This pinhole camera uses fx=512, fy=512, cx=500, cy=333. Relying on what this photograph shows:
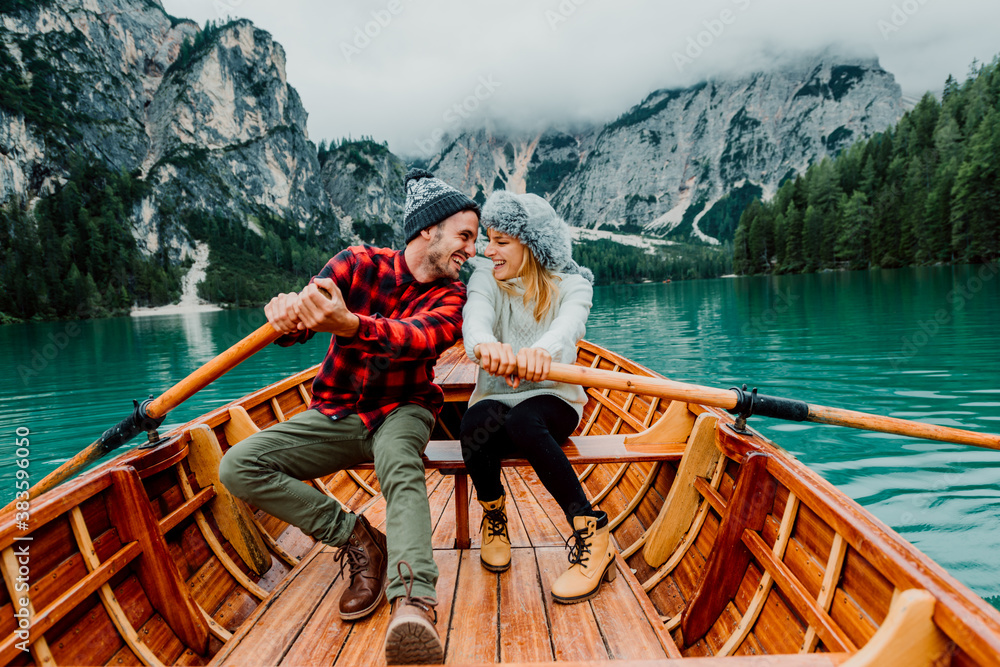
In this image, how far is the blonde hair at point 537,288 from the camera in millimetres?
3064

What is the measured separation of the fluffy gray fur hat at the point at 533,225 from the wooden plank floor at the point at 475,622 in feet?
5.96

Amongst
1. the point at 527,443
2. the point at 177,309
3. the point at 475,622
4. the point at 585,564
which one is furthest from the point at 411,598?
the point at 177,309

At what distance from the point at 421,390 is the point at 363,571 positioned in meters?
0.95

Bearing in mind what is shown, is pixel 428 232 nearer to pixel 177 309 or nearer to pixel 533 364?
pixel 533 364

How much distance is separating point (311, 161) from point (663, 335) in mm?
155087

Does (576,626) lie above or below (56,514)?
below

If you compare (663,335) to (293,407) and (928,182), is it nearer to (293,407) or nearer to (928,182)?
(293,407)

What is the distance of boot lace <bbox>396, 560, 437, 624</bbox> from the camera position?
2.03 meters

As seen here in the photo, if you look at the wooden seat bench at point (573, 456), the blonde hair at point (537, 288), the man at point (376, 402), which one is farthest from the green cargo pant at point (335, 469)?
the blonde hair at point (537, 288)

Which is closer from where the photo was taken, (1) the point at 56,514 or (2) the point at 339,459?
(1) the point at 56,514

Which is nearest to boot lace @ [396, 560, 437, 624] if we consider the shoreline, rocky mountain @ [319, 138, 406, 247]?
the shoreline

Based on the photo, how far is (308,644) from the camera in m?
2.38

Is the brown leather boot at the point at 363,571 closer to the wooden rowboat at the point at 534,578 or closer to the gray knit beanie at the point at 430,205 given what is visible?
the wooden rowboat at the point at 534,578

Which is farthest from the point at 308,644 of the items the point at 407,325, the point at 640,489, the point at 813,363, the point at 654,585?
the point at 813,363
